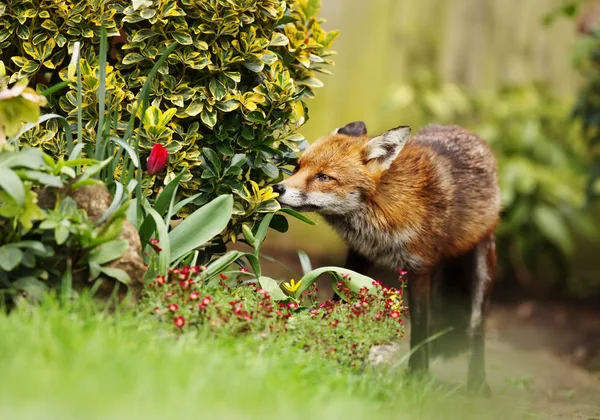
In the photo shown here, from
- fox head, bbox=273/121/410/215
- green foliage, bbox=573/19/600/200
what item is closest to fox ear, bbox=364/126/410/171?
fox head, bbox=273/121/410/215

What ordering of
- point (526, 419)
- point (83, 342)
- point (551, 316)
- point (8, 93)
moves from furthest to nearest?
point (551, 316) → point (526, 419) → point (8, 93) → point (83, 342)

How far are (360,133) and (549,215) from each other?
4257mm

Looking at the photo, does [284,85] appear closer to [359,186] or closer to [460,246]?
[359,186]

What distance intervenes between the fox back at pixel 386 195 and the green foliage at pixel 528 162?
367 cm

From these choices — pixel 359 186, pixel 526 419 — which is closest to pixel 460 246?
pixel 359 186

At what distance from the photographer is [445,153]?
5.34 m

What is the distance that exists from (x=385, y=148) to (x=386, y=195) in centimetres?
29

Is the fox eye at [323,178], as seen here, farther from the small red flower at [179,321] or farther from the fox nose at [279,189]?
the small red flower at [179,321]

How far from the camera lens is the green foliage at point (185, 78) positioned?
14.7 feet

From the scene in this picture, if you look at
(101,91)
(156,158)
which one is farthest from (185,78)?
(156,158)

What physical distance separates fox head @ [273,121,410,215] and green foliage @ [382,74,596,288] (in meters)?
4.05

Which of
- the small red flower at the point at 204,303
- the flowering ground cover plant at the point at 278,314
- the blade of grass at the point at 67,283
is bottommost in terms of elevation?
the flowering ground cover plant at the point at 278,314

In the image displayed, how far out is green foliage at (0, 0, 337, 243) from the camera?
4484mm

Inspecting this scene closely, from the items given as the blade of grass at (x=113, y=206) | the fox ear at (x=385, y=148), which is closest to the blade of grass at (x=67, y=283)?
the blade of grass at (x=113, y=206)
